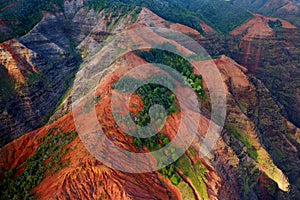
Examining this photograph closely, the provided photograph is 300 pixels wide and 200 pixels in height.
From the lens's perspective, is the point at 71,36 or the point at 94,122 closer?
the point at 94,122

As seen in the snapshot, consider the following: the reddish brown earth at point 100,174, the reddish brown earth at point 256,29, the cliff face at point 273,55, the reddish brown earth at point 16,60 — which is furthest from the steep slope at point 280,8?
the reddish brown earth at point 16,60

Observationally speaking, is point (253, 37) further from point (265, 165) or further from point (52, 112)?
point (52, 112)

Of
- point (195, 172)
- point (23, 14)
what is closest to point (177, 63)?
point (195, 172)

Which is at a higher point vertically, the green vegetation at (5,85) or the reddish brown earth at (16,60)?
the reddish brown earth at (16,60)

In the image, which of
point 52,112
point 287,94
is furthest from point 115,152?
point 287,94

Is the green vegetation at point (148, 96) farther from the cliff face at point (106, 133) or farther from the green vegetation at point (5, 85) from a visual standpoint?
the green vegetation at point (5, 85)

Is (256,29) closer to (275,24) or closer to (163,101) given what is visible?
(275,24)

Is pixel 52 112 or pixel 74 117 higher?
pixel 74 117
